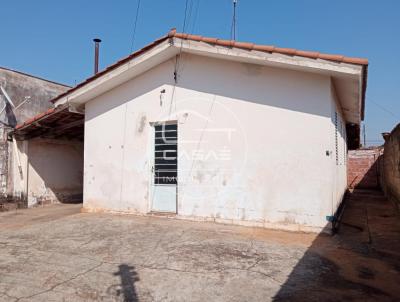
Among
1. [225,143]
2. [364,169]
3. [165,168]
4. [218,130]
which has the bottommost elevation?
[364,169]

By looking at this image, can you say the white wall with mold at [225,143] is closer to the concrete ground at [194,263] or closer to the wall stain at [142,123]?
the wall stain at [142,123]

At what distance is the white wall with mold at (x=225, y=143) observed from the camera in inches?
257

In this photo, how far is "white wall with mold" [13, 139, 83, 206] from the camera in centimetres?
1089

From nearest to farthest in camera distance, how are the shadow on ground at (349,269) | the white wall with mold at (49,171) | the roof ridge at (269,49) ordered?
the shadow on ground at (349,269) → the roof ridge at (269,49) → the white wall with mold at (49,171)

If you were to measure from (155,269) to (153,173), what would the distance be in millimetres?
4073

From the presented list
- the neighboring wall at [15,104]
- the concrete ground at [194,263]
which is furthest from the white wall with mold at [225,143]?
the neighboring wall at [15,104]

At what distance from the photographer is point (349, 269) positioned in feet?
14.3

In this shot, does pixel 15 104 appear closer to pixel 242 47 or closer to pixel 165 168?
pixel 165 168

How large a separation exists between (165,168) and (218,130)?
188 cm

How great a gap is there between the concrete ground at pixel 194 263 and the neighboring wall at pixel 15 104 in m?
4.13

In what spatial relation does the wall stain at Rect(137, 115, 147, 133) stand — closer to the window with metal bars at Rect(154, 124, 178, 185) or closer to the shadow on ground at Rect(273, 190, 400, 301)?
the window with metal bars at Rect(154, 124, 178, 185)

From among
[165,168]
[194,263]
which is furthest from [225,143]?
[194,263]

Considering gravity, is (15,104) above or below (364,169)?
above

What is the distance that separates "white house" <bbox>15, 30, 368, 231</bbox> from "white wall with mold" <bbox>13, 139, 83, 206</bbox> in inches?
101
